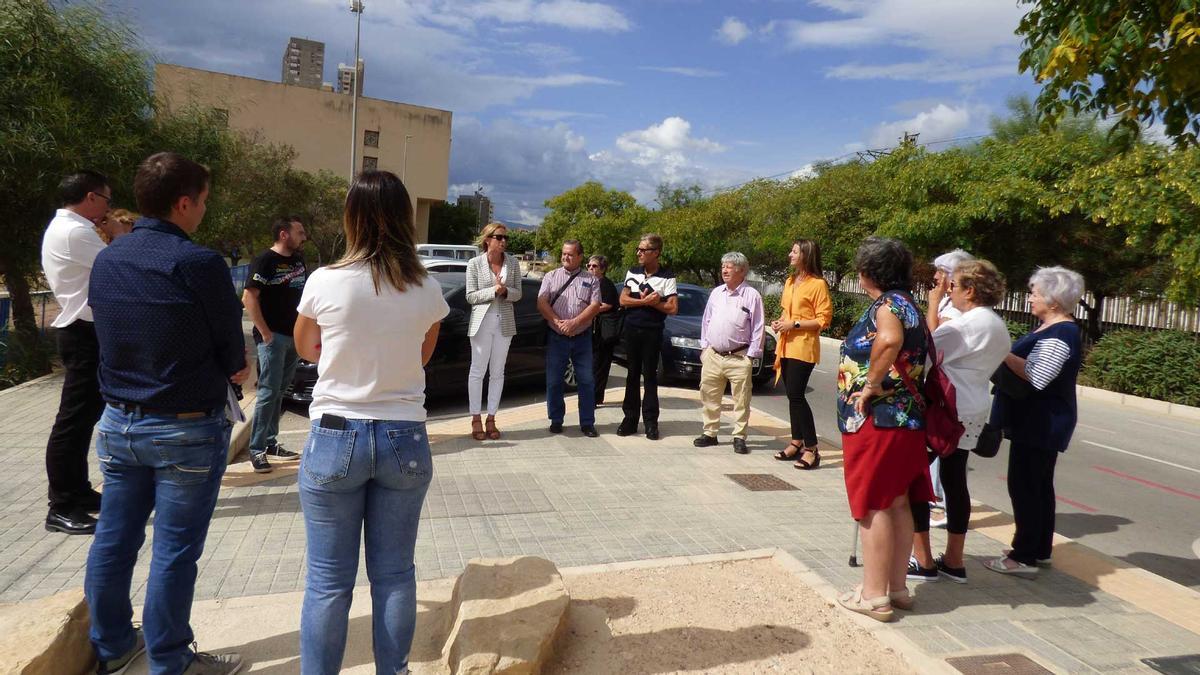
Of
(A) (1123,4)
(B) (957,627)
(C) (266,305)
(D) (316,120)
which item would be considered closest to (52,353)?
(C) (266,305)

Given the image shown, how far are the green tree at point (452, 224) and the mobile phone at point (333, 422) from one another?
70.8 metres

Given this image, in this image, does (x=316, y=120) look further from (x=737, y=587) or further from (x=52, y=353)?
(x=737, y=587)

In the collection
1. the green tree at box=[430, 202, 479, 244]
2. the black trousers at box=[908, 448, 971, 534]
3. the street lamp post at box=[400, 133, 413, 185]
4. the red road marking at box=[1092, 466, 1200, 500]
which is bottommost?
the red road marking at box=[1092, 466, 1200, 500]

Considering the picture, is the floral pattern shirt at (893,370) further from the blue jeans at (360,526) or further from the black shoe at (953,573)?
the blue jeans at (360,526)

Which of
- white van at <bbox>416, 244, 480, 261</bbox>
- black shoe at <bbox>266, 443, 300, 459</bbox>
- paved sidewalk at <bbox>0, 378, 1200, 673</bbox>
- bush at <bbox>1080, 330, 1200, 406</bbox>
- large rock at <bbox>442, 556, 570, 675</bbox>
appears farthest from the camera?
white van at <bbox>416, 244, 480, 261</bbox>

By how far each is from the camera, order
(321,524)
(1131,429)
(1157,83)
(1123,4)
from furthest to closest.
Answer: (1131,429) → (1157,83) → (1123,4) → (321,524)

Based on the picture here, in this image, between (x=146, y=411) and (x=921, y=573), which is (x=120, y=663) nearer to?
(x=146, y=411)

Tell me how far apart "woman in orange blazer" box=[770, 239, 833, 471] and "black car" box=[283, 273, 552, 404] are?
10.8 feet

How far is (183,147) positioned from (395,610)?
12141 millimetres

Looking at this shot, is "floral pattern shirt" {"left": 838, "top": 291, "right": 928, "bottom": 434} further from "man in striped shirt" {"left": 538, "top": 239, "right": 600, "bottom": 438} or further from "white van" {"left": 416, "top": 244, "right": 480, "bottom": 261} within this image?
"white van" {"left": 416, "top": 244, "right": 480, "bottom": 261}

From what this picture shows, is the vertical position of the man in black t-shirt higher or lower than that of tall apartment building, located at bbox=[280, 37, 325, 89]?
lower

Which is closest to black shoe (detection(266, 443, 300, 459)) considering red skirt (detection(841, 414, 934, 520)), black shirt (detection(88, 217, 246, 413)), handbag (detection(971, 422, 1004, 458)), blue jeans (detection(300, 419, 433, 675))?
black shirt (detection(88, 217, 246, 413))

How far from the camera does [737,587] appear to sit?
413 cm

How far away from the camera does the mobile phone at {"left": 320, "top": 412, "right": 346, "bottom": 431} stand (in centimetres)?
272
